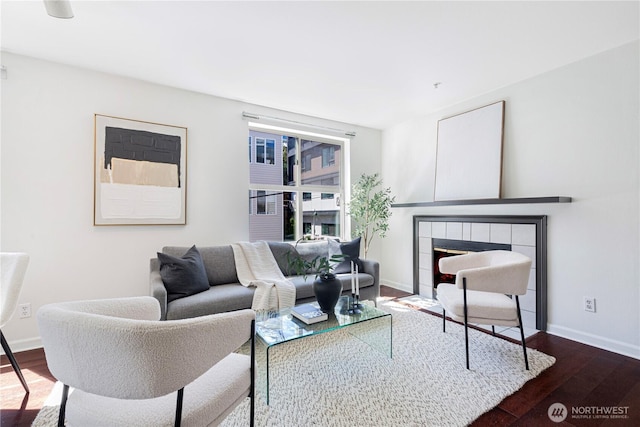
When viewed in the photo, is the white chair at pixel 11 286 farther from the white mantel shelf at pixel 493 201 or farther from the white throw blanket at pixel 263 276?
the white mantel shelf at pixel 493 201

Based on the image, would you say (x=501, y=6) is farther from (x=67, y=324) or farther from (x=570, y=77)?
(x=67, y=324)

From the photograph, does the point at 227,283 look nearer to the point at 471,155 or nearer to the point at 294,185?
the point at 294,185

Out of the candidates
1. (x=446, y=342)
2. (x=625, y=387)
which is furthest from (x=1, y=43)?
(x=625, y=387)

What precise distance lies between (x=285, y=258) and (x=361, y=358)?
1.35 m

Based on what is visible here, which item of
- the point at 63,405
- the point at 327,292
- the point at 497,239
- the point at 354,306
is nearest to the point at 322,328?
the point at 327,292

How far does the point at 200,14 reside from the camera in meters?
1.96

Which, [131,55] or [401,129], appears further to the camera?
[401,129]

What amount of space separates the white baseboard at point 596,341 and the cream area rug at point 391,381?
60cm

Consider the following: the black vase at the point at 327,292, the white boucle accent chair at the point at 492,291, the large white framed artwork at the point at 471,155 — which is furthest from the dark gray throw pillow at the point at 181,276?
the large white framed artwork at the point at 471,155

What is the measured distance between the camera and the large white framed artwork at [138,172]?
2705 mm

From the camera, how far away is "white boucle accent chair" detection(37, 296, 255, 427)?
939 millimetres

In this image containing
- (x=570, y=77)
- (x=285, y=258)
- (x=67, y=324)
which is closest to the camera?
(x=67, y=324)

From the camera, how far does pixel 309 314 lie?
2066 mm

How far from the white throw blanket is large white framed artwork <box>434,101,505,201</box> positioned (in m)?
2.23
